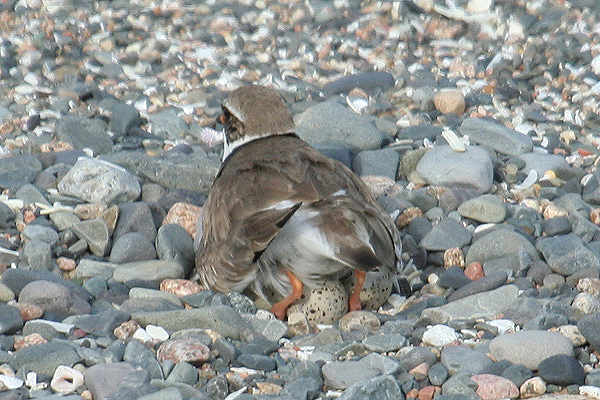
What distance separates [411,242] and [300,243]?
1.24m

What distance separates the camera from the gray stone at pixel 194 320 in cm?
492

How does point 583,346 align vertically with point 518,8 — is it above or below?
above

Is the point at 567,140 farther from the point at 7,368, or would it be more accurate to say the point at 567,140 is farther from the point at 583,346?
the point at 7,368

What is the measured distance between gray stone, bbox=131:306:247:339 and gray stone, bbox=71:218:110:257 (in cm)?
119

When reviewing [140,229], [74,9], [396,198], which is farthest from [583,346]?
[74,9]

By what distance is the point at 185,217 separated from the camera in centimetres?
632

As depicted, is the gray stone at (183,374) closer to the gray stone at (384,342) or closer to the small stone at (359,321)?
the gray stone at (384,342)

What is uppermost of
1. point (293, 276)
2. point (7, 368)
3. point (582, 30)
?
point (7, 368)

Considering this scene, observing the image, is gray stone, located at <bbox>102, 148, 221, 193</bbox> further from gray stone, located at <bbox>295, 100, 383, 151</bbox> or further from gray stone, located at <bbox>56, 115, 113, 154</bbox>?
gray stone, located at <bbox>295, 100, 383, 151</bbox>

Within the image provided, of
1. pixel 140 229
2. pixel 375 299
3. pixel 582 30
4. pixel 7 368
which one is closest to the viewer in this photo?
pixel 7 368


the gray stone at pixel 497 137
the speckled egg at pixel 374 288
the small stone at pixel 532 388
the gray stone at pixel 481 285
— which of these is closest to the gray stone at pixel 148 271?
the speckled egg at pixel 374 288

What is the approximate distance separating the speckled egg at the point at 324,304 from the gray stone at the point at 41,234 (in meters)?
1.57

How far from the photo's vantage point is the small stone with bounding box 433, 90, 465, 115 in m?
8.34

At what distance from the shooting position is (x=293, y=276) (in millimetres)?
5512
